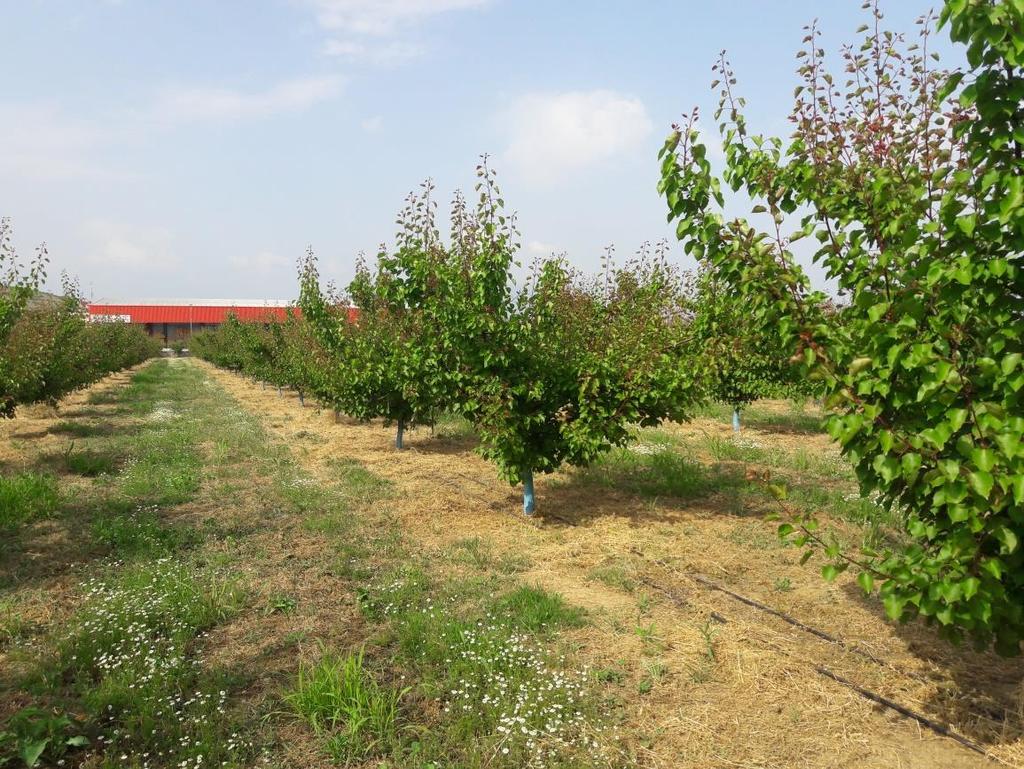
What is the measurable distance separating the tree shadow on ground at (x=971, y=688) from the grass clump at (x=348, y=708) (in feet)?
9.75

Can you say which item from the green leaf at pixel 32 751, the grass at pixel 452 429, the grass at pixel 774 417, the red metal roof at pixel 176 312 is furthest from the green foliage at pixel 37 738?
the red metal roof at pixel 176 312

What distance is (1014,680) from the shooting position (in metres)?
4.24

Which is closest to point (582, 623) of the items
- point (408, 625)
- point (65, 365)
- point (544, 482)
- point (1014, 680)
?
point (408, 625)

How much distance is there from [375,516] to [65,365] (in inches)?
455

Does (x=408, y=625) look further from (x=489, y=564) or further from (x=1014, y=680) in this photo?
(x=1014, y=680)

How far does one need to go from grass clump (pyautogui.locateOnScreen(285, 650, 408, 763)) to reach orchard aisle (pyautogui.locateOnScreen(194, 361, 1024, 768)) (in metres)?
1.38

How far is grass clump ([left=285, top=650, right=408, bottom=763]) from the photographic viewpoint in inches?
136

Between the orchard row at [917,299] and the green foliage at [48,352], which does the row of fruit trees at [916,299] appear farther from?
the green foliage at [48,352]

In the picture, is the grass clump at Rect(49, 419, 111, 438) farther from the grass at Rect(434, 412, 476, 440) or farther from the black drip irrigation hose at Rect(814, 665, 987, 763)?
the black drip irrigation hose at Rect(814, 665, 987, 763)

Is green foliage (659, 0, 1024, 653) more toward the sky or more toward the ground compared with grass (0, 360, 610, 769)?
more toward the sky

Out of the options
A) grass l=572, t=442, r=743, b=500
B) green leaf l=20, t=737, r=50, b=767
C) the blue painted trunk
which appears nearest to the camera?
green leaf l=20, t=737, r=50, b=767

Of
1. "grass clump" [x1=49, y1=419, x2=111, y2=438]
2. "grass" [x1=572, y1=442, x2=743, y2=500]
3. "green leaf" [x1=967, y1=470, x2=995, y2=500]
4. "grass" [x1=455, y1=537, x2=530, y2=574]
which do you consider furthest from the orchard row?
"grass clump" [x1=49, y1=419, x2=111, y2=438]

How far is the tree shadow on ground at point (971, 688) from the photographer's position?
359cm

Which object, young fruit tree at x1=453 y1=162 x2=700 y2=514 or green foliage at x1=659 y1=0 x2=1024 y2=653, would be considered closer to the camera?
green foliage at x1=659 y1=0 x2=1024 y2=653
